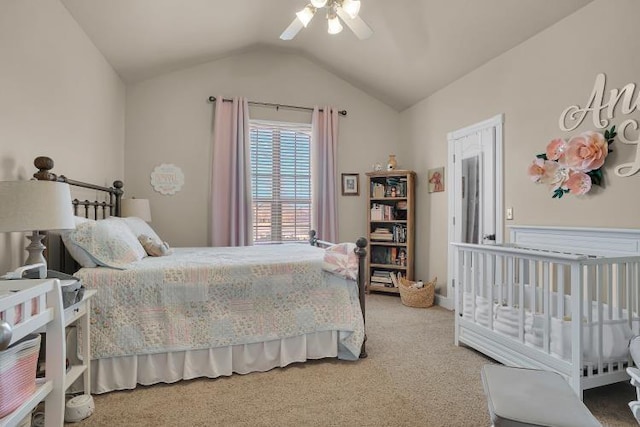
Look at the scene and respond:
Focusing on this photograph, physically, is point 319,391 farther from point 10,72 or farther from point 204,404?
point 10,72

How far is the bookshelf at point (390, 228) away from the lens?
175 inches

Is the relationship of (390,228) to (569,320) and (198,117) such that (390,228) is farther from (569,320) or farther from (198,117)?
(198,117)

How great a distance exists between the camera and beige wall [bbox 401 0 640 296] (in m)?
2.23

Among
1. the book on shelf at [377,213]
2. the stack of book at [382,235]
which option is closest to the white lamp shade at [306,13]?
the book on shelf at [377,213]

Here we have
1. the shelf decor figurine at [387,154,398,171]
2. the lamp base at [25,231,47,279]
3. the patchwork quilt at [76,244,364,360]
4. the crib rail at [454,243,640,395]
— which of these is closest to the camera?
the lamp base at [25,231,47,279]

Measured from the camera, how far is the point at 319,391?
205cm

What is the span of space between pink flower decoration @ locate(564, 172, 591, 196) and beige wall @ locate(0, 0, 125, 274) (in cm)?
362

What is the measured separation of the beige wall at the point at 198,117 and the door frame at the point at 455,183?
1335 millimetres

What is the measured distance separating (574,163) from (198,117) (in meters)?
3.83

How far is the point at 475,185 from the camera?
3.60m

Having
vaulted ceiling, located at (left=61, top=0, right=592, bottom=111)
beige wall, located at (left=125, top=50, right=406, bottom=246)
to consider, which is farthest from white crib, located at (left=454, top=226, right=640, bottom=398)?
beige wall, located at (left=125, top=50, right=406, bottom=246)

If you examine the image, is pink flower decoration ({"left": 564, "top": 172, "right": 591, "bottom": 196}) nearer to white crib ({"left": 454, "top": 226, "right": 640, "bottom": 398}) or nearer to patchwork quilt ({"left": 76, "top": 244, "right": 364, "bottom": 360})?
white crib ({"left": 454, "top": 226, "right": 640, "bottom": 398})

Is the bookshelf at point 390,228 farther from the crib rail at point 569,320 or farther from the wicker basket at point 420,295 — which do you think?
the crib rail at point 569,320

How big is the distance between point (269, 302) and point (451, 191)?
2622 millimetres
